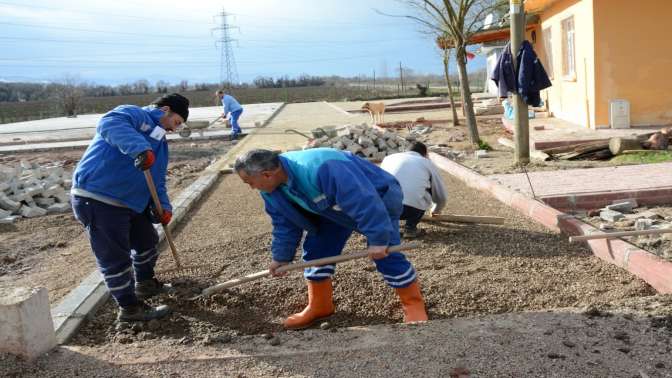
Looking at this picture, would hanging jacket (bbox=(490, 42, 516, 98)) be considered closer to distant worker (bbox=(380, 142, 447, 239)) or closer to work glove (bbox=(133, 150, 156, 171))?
distant worker (bbox=(380, 142, 447, 239))

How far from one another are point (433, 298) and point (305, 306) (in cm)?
88

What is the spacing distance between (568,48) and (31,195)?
432 inches

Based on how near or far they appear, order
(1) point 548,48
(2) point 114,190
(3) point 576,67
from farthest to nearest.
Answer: (1) point 548,48 < (3) point 576,67 < (2) point 114,190

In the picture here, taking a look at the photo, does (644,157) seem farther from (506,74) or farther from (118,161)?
(118,161)

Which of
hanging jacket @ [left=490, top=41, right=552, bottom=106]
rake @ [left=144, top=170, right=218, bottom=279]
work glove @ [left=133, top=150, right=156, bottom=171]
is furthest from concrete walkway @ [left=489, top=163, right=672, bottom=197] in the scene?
work glove @ [left=133, top=150, right=156, bottom=171]

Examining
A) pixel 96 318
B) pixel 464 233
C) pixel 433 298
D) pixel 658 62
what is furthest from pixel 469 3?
pixel 96 318

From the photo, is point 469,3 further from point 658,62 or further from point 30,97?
point 30,97

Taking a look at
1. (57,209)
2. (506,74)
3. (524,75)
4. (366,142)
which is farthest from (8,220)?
(524,75)

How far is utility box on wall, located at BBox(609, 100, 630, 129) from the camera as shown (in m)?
10.9

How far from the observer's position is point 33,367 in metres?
3.25

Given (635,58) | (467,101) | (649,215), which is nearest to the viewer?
(649,215)

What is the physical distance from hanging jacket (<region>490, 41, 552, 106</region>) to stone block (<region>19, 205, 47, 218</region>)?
6.47 metres

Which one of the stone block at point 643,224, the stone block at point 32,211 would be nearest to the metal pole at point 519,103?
the stone block at point 643,224

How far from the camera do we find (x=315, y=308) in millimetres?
3984
